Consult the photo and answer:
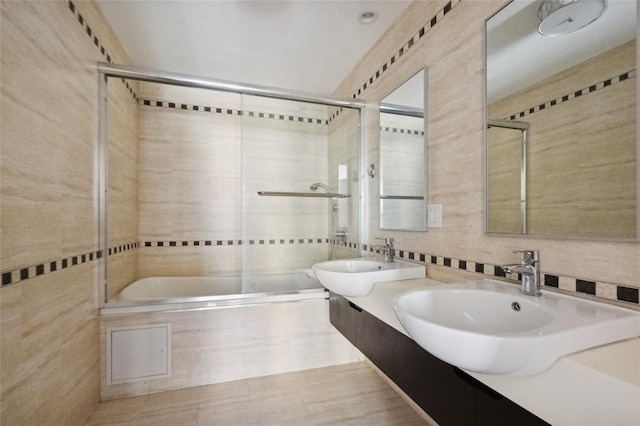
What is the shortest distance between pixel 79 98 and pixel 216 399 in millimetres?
1953

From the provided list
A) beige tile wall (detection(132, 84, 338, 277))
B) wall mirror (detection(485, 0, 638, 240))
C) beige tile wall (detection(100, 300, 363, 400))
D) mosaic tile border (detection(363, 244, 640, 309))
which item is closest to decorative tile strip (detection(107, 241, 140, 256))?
beige tile wall (detection(132, 84, 338, 277))

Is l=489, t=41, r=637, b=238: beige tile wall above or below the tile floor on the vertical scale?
above

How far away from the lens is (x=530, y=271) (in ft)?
3.16

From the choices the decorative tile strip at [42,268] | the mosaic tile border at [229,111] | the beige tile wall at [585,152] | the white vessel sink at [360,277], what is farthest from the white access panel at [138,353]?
the beige tile wall at [585,152]

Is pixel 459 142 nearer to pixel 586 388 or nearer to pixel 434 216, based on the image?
pixel 434 216

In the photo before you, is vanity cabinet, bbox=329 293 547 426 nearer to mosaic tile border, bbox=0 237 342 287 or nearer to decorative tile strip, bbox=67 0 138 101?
mosaic tile border, bbox=0 237 342 287

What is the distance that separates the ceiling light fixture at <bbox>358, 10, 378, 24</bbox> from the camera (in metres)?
1.85

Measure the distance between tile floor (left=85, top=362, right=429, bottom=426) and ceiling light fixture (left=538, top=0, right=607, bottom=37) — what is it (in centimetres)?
195

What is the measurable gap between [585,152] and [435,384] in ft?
2.98

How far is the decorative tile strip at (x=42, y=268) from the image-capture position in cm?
108

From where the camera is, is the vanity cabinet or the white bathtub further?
the white bathtub

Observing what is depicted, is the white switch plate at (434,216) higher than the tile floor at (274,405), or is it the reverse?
the white switch plate at (434,216)

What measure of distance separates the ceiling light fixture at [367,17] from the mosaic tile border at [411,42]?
10.6 inches

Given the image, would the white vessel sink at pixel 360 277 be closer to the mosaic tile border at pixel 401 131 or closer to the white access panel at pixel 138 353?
the mosaic tile border at pixel 401 131
